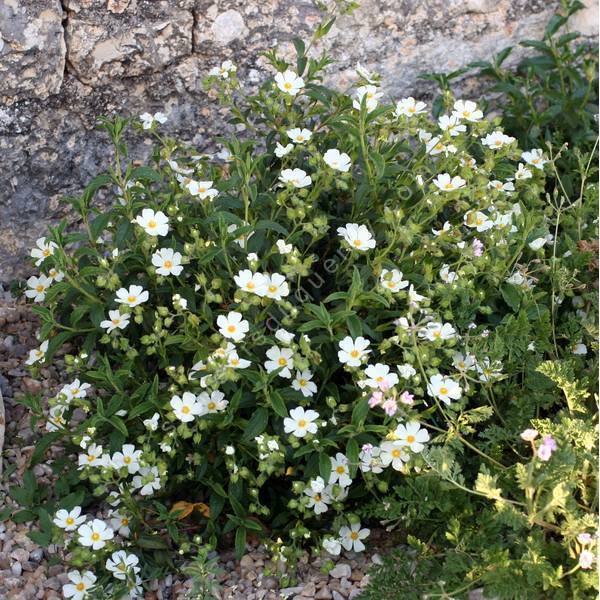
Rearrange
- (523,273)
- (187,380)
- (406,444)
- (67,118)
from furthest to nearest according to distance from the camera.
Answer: (67,118), (523,273), (187,380), (406,444)

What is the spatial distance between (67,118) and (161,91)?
1.28 feet

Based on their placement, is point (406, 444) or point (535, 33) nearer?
point (406, 444)

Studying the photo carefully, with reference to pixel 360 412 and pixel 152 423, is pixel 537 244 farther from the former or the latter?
pixel 152 423

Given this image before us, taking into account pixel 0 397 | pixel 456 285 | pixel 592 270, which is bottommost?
pixel 0 397

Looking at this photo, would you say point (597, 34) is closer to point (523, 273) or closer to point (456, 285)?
point (523, 273)

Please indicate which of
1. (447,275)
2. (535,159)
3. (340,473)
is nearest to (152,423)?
(340,473)

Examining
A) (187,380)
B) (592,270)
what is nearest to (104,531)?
(187,380)

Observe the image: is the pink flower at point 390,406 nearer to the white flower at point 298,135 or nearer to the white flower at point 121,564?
the white flower at point 121,564

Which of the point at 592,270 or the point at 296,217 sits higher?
the point at 296,217

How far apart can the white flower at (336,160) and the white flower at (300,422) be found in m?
0.78

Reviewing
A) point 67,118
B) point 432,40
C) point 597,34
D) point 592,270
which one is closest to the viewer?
point 592,270

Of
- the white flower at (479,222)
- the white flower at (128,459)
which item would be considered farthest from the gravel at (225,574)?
the white flower at (479,222)

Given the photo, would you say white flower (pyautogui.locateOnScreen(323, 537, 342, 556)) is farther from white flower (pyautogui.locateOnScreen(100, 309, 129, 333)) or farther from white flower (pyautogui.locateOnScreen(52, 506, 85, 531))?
white flower (pyautogui.locateOnScreen(100, 309, 129, 333))

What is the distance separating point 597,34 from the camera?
4668 millimetres
